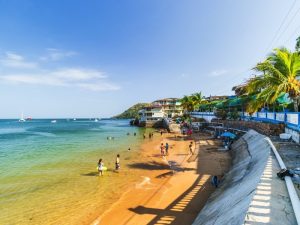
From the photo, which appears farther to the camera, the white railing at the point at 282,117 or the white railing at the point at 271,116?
the white railing at the point at 271,116

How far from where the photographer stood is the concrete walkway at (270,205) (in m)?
5.20

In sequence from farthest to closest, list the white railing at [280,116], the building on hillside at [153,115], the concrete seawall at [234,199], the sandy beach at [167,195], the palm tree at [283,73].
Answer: the building on hillside at [153,115], the white railing at [280,116], the palm tree at [283,73], the sandy beach at [167,195], the concrete seawall at [234,199]

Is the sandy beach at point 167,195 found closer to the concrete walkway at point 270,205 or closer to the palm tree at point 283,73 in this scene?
the concrete walkway at point 270,205

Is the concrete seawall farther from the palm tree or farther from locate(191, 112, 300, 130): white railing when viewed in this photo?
the palm tree

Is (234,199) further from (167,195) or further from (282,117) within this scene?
(282,117)

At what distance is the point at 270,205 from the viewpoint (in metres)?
5.90

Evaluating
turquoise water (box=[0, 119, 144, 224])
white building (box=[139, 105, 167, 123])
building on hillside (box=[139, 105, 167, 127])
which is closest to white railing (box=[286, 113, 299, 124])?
turquoise water (box=[0, 119, 144, 224])

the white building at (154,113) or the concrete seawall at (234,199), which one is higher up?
the white building at (154,113)

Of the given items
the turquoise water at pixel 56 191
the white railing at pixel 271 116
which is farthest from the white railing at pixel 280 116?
the turquoise water at pixel 56 191

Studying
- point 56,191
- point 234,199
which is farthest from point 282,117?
point 56,191

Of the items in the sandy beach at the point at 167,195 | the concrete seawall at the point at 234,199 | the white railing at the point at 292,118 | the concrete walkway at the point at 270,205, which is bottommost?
the sandy beach at the point at 167,195

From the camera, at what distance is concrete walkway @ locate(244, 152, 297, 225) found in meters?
5.20

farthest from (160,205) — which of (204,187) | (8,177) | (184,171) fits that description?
(8,177)

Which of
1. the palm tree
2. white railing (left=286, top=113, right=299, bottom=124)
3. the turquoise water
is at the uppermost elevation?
the palm tree
